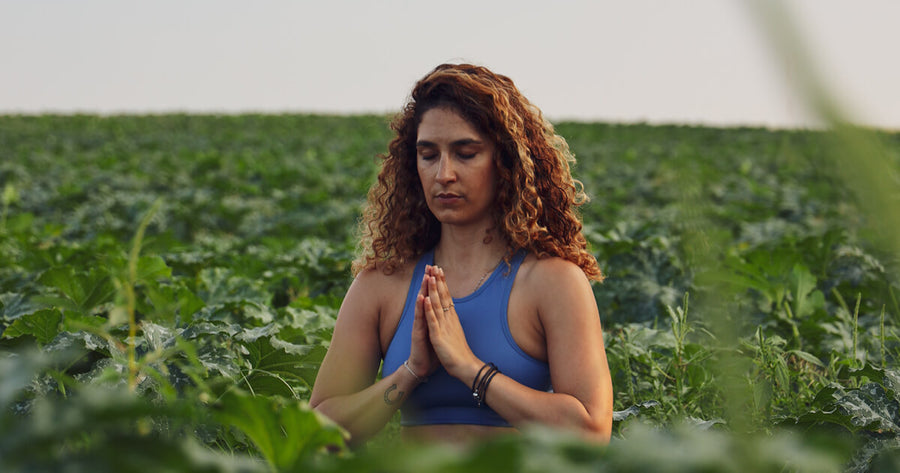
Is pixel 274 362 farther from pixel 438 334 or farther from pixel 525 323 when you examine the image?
pixel 525 323

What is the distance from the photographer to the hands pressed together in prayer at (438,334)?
1.95 metres

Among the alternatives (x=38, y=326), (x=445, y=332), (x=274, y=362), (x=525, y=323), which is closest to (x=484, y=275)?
(x=525, y=323)

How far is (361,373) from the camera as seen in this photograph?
2.27 metres

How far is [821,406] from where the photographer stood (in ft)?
7.50

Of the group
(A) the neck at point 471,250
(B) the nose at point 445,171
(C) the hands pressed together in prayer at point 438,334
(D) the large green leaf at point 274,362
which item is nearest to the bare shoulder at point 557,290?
(A) the neck at point 471,250

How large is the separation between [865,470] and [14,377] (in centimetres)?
202

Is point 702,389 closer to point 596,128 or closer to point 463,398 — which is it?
point 463,398

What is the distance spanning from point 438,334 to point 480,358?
0.74 feet

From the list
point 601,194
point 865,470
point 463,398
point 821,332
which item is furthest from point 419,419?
point 601,194

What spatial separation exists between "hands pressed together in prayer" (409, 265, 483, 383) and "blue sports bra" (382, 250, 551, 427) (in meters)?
0.12

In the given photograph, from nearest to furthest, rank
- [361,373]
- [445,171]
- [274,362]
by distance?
[445,171] → [361,373] → [274,362]

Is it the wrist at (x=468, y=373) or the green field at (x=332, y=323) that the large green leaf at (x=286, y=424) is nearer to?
the green field at (x=332, y=323)

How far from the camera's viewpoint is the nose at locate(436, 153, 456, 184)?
215cm

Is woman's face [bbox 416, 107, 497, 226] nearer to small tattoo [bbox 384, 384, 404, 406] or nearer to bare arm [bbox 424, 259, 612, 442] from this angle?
bare arm [bbox 424, 259, 612, 442]
